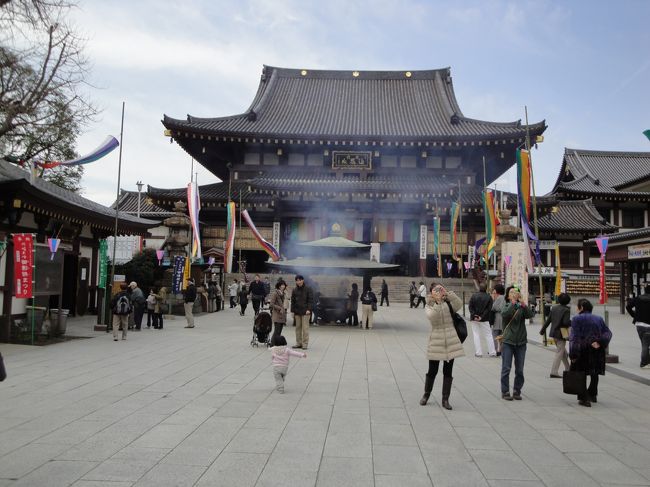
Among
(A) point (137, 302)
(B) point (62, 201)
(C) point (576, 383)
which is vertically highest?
(B) point (62, 201)

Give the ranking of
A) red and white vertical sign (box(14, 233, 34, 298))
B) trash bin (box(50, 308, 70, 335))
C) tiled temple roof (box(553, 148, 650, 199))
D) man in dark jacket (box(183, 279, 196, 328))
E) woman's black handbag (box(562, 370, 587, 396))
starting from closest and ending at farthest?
1. woman's black handbag (box(562, 370, 587, 396))
2. red and white vertical sign (box(14, 233, 34, 298))
3. trash bin (box(50, 308, 70, 335))
4. man in dark jacket (box(183, 279, 196, 328))
5. tiled temple roof (box(553, 148, 650, 199))

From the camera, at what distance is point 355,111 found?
38.5 metres

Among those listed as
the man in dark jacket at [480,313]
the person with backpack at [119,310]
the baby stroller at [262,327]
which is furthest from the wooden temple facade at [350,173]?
the man in dark jacket at [480,313]

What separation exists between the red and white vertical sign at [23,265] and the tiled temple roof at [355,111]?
20741mm

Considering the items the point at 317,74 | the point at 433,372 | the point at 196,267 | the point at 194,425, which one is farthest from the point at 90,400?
the point at 317,74

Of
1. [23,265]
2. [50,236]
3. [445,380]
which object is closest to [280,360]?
[445,380]

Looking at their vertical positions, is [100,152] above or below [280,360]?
above

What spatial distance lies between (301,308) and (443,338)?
16.8ft

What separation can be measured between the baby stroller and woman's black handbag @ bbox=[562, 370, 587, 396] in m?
5.86

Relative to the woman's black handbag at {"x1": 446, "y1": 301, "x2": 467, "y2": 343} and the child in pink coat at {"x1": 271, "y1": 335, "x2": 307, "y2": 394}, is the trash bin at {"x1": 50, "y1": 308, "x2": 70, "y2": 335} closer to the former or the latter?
the child in pink coat at {"x1": 271, "y1": 335, "x2": 307, "y2": 394}

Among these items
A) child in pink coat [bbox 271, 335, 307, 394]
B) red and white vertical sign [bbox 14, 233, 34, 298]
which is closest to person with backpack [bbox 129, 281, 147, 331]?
red and white vertical sign [bbox 14, 233, 34, 298]

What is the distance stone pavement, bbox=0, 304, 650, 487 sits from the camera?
4203 millimetres

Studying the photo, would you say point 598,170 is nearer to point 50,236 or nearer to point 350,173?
point 350,173

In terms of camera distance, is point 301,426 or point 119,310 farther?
point 119,310
